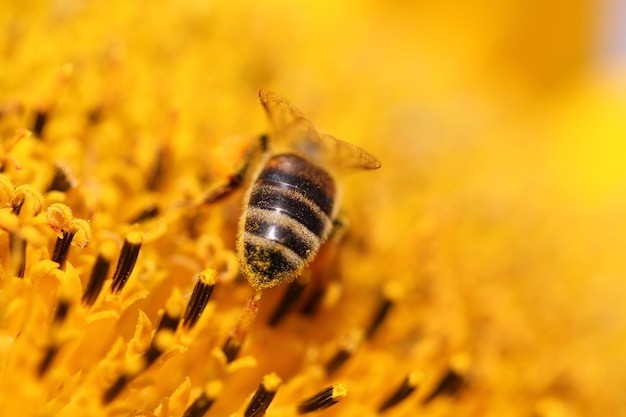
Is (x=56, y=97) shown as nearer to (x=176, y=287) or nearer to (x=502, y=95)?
(x=176, y=287)

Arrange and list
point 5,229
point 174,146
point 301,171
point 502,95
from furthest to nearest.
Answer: point 502,95
point 174,146
point 301,171
point 5,229

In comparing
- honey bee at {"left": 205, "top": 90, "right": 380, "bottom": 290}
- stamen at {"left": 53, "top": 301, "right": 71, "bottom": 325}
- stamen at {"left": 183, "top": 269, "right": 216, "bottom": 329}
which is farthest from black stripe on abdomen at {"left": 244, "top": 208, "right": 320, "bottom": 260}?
stamen at {"left": 53, "top": 301, "right": 71, "bottom": 325}

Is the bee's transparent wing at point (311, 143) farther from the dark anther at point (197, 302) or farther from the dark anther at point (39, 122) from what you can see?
the dark anther at point (39, 122)

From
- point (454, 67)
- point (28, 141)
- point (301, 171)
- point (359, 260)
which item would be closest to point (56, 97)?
point (28, 141)

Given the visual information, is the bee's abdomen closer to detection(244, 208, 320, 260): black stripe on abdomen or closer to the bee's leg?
detection(244, 208, 320, 260): black stripe on abdomen

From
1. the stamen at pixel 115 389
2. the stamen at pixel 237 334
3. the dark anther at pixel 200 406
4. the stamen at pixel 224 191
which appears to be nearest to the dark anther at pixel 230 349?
the stamen at pixel 237 334

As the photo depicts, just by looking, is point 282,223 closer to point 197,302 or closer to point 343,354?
point 197,302

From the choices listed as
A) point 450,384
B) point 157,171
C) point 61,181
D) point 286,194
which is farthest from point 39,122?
point 450,384
